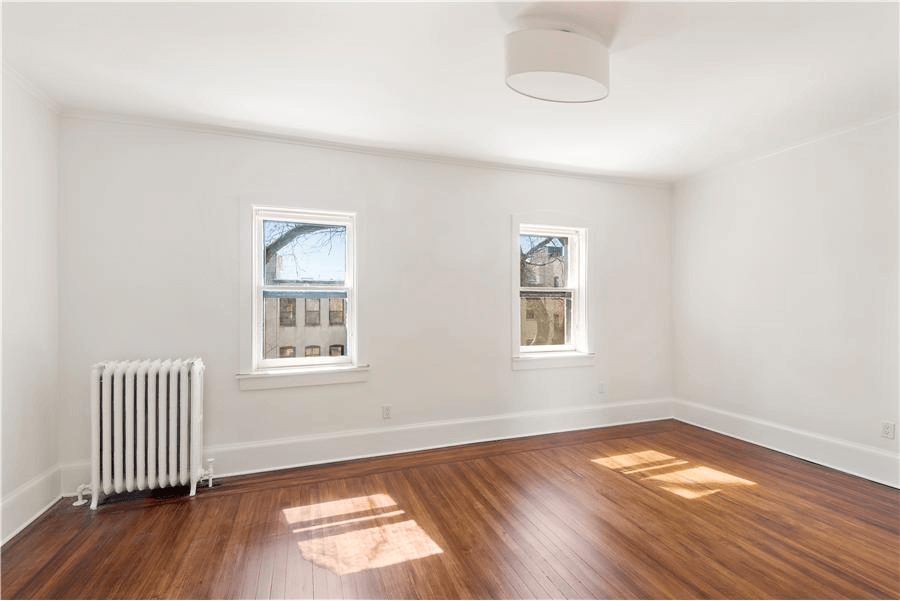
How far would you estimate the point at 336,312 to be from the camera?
150 inches

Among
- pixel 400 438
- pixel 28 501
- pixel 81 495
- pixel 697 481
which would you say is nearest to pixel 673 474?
pixel 697 481

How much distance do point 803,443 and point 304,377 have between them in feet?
13.6

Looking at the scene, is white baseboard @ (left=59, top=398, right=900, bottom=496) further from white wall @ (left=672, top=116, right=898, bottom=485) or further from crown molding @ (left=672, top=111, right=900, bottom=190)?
crown molding @ (left=672, top=111, right=900, bottom=190)

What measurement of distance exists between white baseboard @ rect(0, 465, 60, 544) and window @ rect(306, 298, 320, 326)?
189 cm

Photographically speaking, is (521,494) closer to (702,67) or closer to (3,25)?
(702,67)

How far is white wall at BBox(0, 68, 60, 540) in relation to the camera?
2441mm

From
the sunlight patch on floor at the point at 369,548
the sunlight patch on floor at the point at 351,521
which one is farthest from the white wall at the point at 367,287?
the sunlight patch on floor at the point at 369,548

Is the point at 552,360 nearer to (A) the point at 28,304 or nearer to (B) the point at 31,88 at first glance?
(A) the point at 28,304

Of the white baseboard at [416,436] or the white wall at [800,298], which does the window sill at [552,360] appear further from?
the white wall at [800,298]

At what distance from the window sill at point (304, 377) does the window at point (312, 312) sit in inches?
15.3

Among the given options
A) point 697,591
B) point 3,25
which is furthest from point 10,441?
point 697,591

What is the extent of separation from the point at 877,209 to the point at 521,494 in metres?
3.31

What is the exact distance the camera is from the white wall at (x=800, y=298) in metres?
3.20

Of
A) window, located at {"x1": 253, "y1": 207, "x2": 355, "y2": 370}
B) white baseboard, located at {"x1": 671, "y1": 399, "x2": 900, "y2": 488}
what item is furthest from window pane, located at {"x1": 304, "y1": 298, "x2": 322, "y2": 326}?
white baseboard, located at {"x1": 671, "y1": 399, "x2": 900, "y2": 488}
